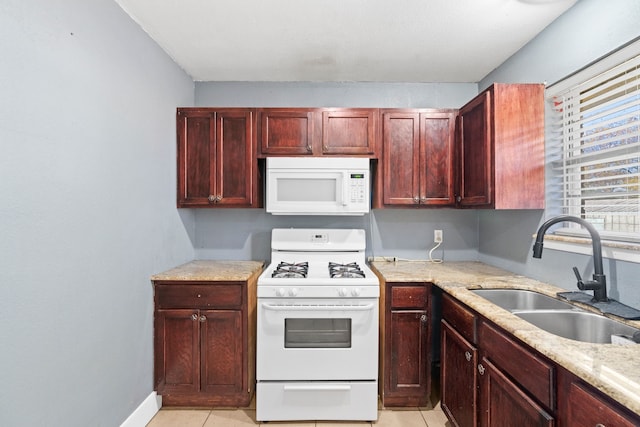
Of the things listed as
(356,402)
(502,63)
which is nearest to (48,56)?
(356,402)

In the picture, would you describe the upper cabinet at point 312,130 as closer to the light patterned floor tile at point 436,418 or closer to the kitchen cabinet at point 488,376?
the kitchen cabinet at point 488,376

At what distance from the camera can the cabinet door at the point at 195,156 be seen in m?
2.41

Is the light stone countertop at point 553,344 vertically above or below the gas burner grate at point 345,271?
below

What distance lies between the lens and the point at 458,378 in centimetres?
174

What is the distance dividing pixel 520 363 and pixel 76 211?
202cm

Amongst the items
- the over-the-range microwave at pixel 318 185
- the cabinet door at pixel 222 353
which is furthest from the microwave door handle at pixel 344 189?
the cabinet door at pixel 222 353

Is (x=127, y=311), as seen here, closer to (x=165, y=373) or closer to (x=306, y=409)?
A: (x=165, y=373)

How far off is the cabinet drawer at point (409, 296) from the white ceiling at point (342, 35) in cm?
169

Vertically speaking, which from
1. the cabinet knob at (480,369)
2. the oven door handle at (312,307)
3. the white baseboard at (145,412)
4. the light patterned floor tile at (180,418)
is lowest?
the light patterned floor tile at (180,418)

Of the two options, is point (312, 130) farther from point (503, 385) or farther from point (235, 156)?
point (503, 385)

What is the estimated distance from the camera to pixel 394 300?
6.79ft

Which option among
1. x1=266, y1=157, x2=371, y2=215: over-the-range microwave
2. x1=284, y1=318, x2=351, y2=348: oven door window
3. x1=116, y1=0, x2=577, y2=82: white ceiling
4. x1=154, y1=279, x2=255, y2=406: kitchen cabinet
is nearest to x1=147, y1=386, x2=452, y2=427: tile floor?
x1=154, y1=279, x2=255, y2=406: kitchen cabinet

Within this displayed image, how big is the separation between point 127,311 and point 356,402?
5.02 ft

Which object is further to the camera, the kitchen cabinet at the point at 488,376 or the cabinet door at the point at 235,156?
the cabinet door at the point at 235,156
